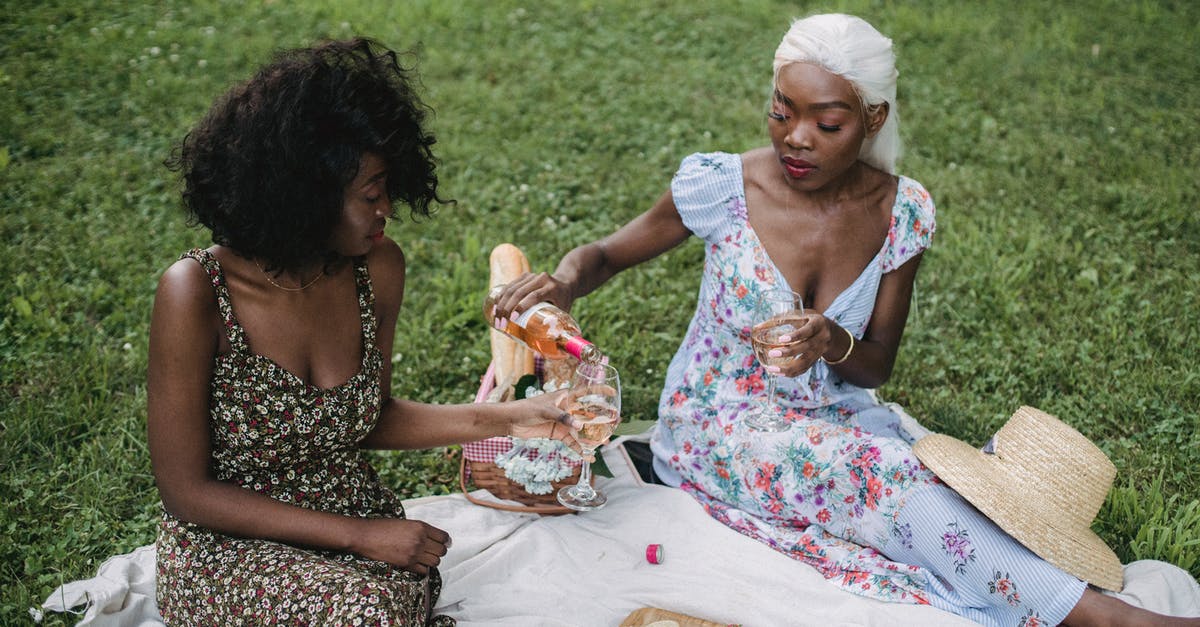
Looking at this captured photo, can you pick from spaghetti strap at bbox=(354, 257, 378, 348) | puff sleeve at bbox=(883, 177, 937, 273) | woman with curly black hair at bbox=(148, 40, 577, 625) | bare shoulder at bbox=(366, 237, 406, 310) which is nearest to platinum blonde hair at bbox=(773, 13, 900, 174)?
puff sleeve at bbox=(883, 177, 937, 273)

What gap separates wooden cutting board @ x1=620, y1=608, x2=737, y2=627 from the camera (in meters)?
3.74

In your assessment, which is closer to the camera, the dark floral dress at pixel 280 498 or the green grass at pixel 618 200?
the dark floral dress at pixel 280 498

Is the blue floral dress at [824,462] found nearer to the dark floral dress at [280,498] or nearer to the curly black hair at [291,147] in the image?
the dark floral dress at [280,498]

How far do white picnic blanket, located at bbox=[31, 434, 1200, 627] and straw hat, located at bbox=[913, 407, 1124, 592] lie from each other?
26cm

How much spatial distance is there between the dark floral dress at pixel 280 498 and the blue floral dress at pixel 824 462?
1.37 meters

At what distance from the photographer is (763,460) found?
163 inches

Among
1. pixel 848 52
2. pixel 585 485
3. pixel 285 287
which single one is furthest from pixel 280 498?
pixel 848 52

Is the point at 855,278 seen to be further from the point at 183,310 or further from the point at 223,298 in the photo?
the point at 183,310

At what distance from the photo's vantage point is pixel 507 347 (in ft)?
15.3

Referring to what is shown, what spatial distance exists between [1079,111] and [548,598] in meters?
6.54

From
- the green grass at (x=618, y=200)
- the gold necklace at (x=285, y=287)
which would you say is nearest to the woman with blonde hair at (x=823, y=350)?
the gold necklace at (x=285, y=287)

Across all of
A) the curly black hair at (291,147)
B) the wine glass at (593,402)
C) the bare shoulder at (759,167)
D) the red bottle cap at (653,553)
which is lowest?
the red bottle cap at (653,553)

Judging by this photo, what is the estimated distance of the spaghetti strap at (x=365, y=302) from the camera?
346cm

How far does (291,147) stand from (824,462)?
2.25 metres
